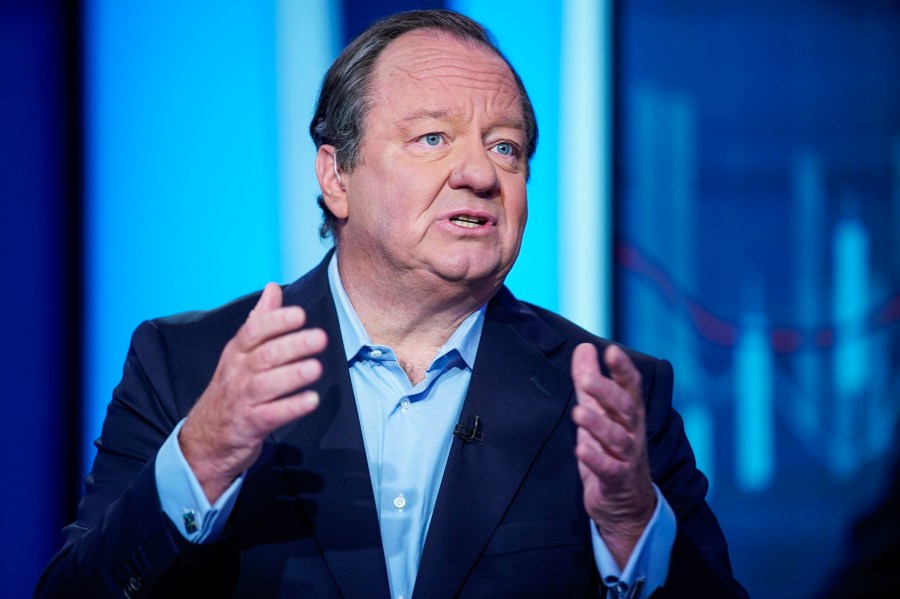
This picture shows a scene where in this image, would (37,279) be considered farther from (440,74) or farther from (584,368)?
(584,368)

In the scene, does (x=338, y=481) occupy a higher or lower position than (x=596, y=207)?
lower

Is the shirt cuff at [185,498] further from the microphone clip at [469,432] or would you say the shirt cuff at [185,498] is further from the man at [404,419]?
the microphone clip at [469,432]

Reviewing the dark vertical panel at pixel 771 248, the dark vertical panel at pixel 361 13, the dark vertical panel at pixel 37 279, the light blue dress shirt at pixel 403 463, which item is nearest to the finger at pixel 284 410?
the light blue dress shirt at pixel 403 463

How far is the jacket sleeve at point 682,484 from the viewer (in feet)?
5.93

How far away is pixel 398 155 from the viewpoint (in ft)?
6.88

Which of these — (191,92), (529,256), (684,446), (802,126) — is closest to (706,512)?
(684,446)

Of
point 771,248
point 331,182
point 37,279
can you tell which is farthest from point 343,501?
point 771,248

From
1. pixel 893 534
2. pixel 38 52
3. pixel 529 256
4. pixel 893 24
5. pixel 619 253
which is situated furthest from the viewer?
pixel 893 24

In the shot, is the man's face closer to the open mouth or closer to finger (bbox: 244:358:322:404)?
the open mouth

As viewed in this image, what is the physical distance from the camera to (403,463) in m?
1.94

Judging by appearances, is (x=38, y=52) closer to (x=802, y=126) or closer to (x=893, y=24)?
(x=802, y=126)

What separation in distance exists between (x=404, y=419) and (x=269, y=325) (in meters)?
0.54

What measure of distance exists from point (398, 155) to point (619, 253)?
1427mm

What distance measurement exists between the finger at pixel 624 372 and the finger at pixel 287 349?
1.46ft
